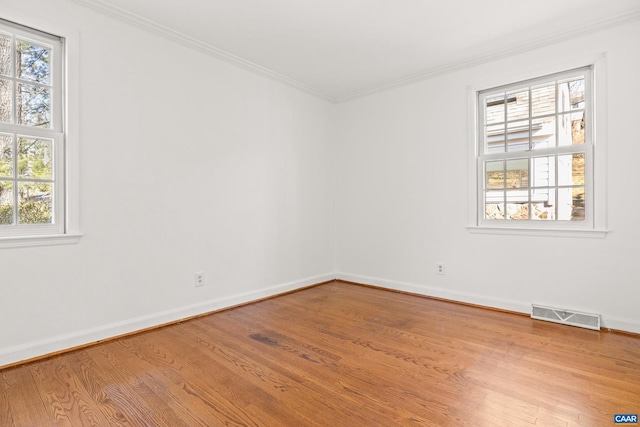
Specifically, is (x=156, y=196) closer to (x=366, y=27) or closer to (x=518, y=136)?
(x=366, y=27)

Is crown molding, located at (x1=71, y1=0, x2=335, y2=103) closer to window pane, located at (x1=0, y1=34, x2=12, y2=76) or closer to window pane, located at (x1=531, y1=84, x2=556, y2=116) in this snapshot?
window pane, located at (x1=0, y1=34, x2=12, y2=76)

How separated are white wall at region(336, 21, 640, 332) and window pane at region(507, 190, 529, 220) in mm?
261

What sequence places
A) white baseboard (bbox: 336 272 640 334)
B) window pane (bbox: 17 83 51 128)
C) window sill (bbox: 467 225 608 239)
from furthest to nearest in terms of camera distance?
window sill (bbox: 467 225 608 239)
white baseboard (bbox: 336 272 640 334)
window pane (bbox: 17 83 51 128)

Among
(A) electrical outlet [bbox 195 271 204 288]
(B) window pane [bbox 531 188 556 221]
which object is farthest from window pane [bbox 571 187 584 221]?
(A) electrical outlet [bbox 195 271 204 288]

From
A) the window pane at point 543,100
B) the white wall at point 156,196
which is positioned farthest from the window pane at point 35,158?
the window pane at point 543,100

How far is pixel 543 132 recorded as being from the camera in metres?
3.25

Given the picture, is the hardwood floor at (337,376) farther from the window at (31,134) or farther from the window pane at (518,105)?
the window pane at (518,105)

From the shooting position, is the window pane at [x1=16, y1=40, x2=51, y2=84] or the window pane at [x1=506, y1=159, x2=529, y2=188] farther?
the window pane at [x1=506, y1=159, x2=529, y2=188]

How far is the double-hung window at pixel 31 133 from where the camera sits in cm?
227

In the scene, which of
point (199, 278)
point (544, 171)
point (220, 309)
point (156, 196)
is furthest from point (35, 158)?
point (544, 171)

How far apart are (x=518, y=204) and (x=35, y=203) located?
4.14 metres

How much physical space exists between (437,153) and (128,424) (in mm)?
3607

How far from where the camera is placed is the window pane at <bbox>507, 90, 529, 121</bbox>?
3.36 metres
